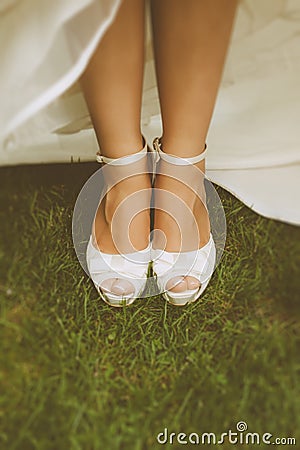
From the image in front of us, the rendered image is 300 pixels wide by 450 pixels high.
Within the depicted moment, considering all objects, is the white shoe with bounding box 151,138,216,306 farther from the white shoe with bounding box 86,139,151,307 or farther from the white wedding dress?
the white wedding dress

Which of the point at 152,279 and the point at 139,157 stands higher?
the point at 139,157

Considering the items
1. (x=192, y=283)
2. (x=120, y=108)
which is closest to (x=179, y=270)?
(x=192, y=283)

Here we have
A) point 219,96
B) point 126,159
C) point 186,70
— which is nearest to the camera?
point 186,70

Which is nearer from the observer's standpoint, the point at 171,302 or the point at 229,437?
the point at 229,437

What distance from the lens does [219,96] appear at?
3.90 ft

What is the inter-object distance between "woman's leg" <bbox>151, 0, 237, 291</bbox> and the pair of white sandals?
19 mm

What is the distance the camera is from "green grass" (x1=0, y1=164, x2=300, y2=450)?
0.89 metres

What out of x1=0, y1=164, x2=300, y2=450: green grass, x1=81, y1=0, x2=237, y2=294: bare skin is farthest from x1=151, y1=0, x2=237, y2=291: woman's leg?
x1=0, y1=164, x2=300, y2=450: green grass

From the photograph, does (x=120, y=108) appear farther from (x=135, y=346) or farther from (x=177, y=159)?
(x=135, y=346)

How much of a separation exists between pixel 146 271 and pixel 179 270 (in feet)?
0.19

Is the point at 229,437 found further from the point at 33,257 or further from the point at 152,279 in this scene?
the point at 33,257

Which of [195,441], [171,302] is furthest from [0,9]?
[195,441]

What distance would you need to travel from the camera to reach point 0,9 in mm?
835

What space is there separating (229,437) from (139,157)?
45 centimetres
